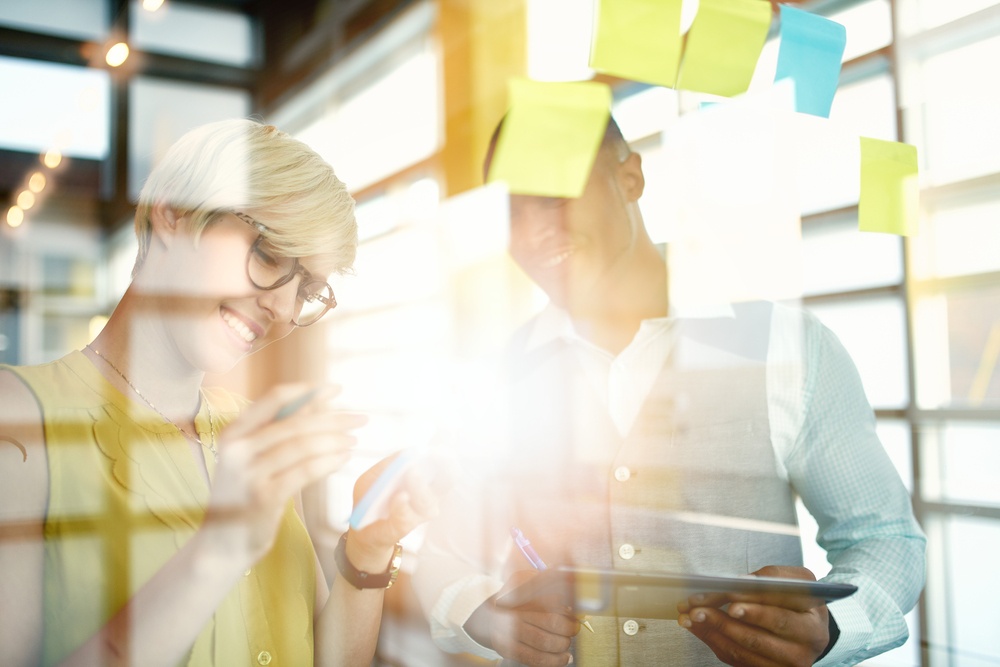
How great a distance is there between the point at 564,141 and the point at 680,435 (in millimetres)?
559

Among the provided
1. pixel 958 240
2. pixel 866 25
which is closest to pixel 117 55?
pixel 866 25

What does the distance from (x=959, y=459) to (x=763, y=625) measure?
519mm

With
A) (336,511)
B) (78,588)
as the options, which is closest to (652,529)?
(336,511)

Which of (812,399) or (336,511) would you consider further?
(812,399)

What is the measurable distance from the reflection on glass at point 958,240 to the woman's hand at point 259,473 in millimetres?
1196

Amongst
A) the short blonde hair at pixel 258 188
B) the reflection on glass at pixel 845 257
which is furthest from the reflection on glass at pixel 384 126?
the reflection on glass at pixel 845 257

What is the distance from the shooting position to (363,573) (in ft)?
3.22

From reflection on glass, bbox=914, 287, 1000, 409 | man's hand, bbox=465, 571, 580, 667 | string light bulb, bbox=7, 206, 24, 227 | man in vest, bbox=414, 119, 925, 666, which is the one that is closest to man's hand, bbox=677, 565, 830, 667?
man in vest, bbox=414, 119, 925, 666

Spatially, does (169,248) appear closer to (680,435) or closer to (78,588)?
(78,588)

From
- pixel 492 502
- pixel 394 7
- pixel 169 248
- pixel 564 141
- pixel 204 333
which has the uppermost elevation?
pixel 394 7

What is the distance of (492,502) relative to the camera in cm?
122

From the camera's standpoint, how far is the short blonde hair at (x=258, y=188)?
88cm

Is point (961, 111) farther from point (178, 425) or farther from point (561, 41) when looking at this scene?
point (178, 425)

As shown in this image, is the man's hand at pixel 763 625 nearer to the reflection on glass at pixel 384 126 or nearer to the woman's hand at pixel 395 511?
the woman's hand at pixel 395 511
